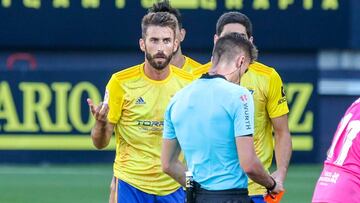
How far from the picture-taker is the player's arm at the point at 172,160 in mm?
6523

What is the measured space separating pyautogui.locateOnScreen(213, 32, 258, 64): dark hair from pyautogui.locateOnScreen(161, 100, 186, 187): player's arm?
38 cm

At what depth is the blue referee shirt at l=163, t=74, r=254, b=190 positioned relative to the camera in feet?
20.0

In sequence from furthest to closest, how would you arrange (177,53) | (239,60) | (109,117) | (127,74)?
(177,53) < (127,74) < (109,117) < (239,60)

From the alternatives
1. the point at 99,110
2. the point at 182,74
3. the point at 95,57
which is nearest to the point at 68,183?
the point at 95,57

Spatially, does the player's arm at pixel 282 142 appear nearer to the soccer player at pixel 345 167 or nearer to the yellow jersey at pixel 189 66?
the yellow jersey at pixel 189 66

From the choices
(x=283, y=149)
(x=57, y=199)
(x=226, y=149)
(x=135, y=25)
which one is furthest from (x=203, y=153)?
(x=135, y=25)

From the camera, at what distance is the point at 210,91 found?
6180mm

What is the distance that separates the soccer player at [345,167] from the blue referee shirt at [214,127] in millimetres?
464

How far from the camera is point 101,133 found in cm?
764

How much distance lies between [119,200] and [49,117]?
686cm

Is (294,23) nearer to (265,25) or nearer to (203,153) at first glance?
(265,25)

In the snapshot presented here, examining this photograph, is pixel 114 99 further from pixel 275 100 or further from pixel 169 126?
pixel 169 126

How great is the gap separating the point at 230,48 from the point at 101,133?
1622 millimetres

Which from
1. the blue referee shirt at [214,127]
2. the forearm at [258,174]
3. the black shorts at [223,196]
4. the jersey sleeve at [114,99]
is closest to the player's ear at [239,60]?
the blue referee shirt at [214,127]
